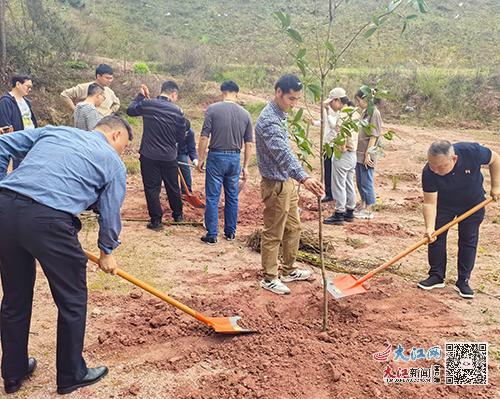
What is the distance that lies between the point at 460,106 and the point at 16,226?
50.7 ft

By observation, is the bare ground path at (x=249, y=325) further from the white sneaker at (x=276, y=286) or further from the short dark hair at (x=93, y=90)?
the short dark hair at (x=93, y=90)

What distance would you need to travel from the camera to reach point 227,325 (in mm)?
3453

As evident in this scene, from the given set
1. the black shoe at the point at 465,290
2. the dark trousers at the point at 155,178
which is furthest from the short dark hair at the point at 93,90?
the black shoe at the point at 465,290

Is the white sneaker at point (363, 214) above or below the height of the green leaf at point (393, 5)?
below

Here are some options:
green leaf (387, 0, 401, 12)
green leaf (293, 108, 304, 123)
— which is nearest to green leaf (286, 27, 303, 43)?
green leaf (293, 108, 304, 123)

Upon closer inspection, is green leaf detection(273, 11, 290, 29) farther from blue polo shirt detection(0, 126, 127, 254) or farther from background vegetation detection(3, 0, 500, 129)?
background vegetation detection(3, 0, 500, 129)

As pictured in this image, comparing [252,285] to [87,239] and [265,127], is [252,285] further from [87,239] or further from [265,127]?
[87,239]

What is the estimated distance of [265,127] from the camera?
388 centimetres

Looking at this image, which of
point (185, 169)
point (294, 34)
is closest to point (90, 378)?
point (294, 34)

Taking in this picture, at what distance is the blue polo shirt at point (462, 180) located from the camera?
401cm

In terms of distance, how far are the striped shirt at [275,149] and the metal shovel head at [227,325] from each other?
118 cm

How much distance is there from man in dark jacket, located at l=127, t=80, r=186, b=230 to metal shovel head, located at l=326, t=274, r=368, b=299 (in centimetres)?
247

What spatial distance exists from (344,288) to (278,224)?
765 millimetres

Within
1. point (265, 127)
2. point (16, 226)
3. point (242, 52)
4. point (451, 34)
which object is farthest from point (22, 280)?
point (451, 34)
